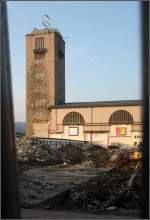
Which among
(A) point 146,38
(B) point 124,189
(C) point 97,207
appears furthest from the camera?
(B) point 124,189

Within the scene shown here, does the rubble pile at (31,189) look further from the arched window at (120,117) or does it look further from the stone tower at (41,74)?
the stone tower at (41,74)

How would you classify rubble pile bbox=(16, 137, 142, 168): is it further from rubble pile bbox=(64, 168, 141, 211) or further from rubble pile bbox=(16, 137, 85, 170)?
rubble pile bbox=(64, 168, 141, 211)

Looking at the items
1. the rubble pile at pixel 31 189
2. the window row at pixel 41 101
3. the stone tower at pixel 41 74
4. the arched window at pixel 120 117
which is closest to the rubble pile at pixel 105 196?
the rubble pile at pixel 31 189

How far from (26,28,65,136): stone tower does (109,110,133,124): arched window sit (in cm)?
630

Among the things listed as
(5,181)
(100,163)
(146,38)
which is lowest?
(100,163)

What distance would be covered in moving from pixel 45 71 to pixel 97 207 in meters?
27.3

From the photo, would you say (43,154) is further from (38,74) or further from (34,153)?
(38,74)

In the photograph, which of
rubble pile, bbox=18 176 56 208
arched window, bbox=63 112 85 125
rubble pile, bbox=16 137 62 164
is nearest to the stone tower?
arched window, bbox=63 112 85 125

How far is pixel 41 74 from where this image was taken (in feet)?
111

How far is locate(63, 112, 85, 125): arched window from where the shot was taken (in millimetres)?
32375

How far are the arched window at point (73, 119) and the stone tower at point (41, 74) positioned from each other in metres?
1.96

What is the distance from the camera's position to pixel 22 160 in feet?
55.5

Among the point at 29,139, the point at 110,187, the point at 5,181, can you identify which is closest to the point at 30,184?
the point at 110,187

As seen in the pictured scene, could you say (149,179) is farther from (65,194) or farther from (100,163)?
(100,163)
